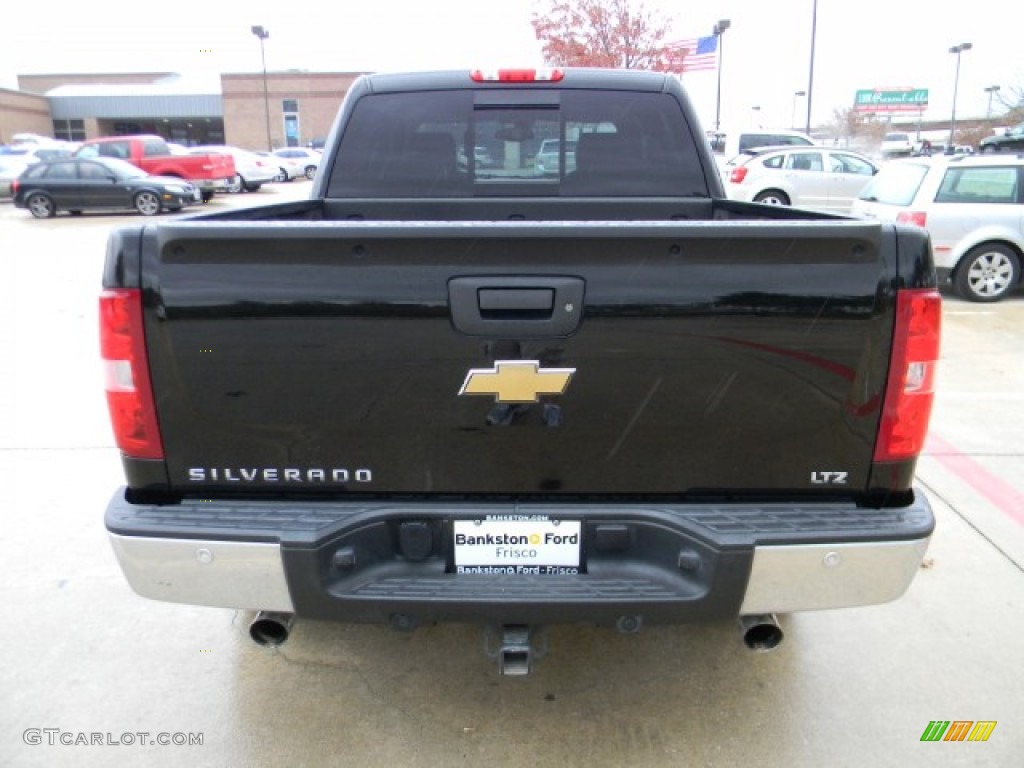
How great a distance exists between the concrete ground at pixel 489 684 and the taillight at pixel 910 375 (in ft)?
3.60

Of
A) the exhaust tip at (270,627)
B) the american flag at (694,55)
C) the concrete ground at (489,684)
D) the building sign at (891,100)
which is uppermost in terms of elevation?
the building sign at (891,100)

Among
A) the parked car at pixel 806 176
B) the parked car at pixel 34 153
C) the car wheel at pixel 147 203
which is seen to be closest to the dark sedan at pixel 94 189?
the car wheel at pixel 147 203

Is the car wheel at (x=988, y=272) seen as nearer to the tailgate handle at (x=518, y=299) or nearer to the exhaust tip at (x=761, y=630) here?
the exhaust tip at (x=761, y=630)

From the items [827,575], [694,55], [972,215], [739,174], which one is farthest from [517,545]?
[694,55]

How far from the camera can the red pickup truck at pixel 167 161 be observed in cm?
2336

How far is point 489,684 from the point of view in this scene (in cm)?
293

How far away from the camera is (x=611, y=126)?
385 cm

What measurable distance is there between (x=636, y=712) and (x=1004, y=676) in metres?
1.39

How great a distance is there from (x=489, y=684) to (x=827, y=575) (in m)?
1.35

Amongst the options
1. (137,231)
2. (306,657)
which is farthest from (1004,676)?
(137,231)

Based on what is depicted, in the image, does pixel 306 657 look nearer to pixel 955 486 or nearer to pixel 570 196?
pixel 570 196

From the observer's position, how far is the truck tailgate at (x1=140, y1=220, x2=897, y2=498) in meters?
2.03

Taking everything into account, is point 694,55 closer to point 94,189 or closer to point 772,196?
point 772,196

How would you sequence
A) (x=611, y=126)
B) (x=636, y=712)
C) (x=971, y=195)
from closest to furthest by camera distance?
1. (x=636, y=712)
2. (x=611, y=126)
3. (x=971, y=195)
